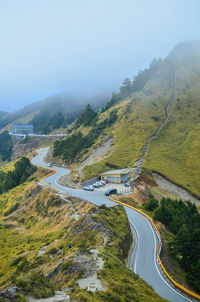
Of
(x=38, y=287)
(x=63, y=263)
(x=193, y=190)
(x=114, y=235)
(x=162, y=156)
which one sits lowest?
(x=193, y=190)

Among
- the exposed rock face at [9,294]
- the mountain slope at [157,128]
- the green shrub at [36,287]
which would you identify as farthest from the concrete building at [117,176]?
the exposed rock face at [9,294]

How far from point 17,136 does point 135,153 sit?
144159 millimetres

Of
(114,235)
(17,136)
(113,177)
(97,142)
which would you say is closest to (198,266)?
(114,235)

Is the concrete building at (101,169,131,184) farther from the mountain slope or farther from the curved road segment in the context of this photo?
the curved road segment

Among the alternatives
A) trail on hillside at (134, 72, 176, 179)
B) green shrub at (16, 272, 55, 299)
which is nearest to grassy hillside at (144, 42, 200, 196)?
trail on hillside at (134, 72, 176, 179)

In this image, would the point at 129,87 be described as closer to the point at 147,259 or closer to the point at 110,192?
the point at 110,192

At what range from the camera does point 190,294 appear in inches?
731

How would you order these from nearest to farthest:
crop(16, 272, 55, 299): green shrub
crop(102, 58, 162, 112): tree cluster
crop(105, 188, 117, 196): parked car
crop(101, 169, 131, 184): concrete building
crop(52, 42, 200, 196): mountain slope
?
crop(16, 272, 55, 299): green shrub < crop(105, 188, 117, 196): parked car < crop(101, 169, 131, 184): concrete building < crop(52, 42, 200, 196): mountain slope < crop(102, 58, 162, 112): tree cluster

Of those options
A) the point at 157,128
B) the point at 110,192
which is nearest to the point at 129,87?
the point at 157,128

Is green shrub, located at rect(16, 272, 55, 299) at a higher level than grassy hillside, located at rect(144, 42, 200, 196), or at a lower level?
higher

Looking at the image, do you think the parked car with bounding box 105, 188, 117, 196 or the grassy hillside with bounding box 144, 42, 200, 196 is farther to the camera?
the grassy hillside with bounding box 144, 42, 200, 196

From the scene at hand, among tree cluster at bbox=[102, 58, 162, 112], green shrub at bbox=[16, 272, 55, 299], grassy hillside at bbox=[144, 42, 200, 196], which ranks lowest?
grassy hillside at bbox=[144, 42, 200, 196]

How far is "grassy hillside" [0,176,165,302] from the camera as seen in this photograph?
14908 mm

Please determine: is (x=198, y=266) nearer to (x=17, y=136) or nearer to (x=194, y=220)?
(x=194, y=220)
